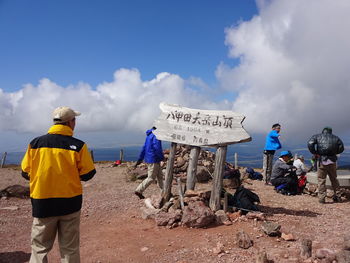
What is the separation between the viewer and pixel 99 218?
7.45 m

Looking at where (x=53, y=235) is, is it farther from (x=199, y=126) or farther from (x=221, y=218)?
(x=199, y=126)

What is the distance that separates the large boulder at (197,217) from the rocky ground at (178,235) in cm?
15

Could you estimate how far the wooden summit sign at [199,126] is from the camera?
704cm

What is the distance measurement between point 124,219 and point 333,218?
17.7 feet

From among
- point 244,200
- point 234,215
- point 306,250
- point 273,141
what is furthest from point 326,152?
point 306,250

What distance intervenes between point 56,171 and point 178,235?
3.35 m

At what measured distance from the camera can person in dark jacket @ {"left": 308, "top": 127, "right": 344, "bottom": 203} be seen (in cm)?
839

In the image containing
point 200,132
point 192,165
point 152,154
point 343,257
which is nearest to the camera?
point 343,257

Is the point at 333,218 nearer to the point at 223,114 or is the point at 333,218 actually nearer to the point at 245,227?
the point at 245,227

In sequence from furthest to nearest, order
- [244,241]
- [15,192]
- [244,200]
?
[15,192], [244,200], [244,241]

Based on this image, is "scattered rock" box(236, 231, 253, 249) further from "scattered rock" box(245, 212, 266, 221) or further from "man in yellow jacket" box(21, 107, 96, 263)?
"man in yellow jacket" box(21, 107, 96, 263)

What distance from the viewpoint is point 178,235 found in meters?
5.75

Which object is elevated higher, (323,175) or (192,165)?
(192,165)

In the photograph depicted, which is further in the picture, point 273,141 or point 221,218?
point 273,141
